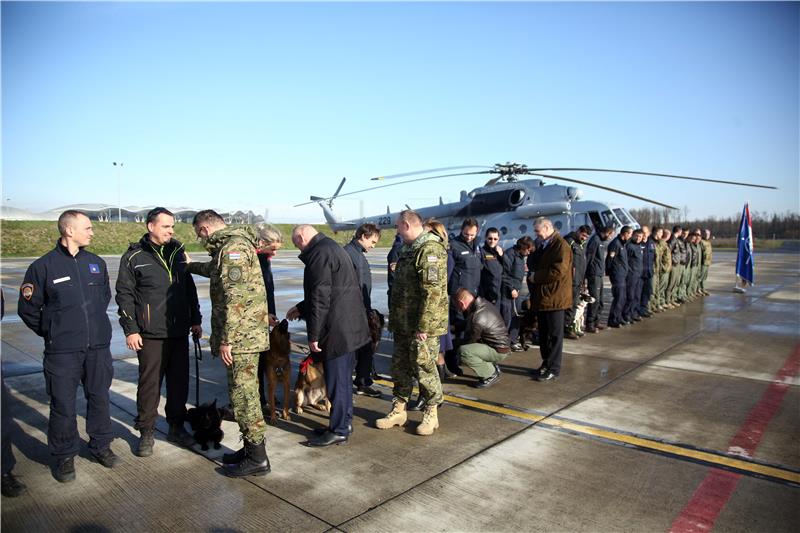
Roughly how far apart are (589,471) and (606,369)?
9.79 ft

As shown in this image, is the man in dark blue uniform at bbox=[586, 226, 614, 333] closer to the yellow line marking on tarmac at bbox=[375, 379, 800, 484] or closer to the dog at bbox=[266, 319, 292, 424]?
the yellow line marking on tarmac at bbox=[375, 379, 800, 484]

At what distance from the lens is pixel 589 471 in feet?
11.8

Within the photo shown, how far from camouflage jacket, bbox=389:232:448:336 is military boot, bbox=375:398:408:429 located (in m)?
0.68

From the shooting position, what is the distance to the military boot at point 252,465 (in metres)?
3.53

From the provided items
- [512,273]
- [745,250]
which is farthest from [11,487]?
[745,250]

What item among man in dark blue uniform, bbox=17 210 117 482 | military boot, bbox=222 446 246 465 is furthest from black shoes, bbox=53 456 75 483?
military boot, bbox=222 446 246 465

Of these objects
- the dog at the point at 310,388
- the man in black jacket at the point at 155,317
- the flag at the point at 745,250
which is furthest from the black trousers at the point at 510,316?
the flag at the point at 745,250

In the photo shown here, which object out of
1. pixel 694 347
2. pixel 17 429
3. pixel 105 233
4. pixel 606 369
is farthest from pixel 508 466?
pixel 105 233

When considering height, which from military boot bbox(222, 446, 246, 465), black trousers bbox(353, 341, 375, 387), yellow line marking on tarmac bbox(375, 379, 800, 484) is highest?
black trousers bbox(353, 341, 375, 387)

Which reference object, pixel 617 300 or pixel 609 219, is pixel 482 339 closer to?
pixel 617 300

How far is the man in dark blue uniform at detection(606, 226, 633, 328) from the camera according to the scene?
9.12m

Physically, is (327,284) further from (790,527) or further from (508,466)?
(790,527)

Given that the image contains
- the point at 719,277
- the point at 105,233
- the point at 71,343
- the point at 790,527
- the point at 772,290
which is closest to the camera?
the point at 790,527

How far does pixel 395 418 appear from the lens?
4.52 meters
